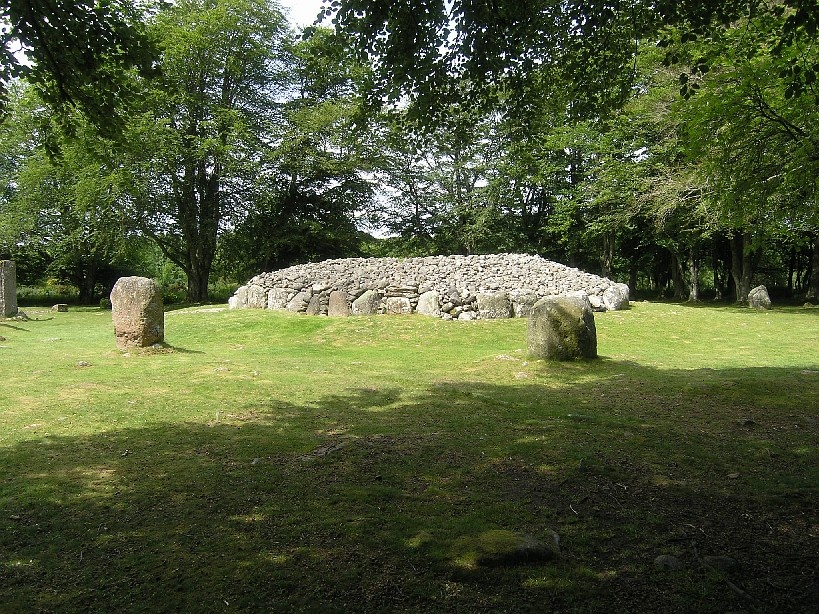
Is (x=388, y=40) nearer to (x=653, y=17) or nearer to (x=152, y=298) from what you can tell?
(x=653, y=17)

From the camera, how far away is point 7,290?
21812 mm

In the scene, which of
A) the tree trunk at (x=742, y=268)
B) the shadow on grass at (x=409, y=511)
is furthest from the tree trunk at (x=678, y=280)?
the shadow on grass at (x=409, y=511)

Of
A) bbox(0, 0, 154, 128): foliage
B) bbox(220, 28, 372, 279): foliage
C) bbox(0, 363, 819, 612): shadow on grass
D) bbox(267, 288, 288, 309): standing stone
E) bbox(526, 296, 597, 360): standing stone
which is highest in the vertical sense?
bbox(220, 28, 372, 279): foliage

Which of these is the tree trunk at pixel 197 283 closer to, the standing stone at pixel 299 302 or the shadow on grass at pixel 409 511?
the standing stone at pixel 299 302

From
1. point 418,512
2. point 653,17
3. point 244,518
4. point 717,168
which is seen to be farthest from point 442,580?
point 717,168

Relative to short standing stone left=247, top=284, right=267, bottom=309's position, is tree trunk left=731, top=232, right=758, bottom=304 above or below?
above

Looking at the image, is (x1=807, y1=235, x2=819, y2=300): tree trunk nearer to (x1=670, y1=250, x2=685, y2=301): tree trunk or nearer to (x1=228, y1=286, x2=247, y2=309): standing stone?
(x1=670, y1=250, x2=685, y2=301): tree trunk

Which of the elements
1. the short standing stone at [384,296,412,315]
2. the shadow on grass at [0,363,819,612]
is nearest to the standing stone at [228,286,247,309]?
the short standing stone at [384,296,412,315]

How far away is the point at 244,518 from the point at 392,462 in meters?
1.63

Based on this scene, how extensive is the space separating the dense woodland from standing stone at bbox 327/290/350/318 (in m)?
5.42

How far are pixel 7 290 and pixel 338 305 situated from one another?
41.6ft

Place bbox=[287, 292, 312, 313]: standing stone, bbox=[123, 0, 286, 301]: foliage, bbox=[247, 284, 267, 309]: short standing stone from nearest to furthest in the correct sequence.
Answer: bbox=[287, 292, 312, 313]: standing stone, bbox=[247, 284, 267, 309]: short standing stone, bbox=[123, 0, 286, 301]: foliage

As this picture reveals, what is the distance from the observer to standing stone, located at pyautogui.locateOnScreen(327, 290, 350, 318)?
1994cm

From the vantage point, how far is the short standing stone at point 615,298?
21.2 meters
